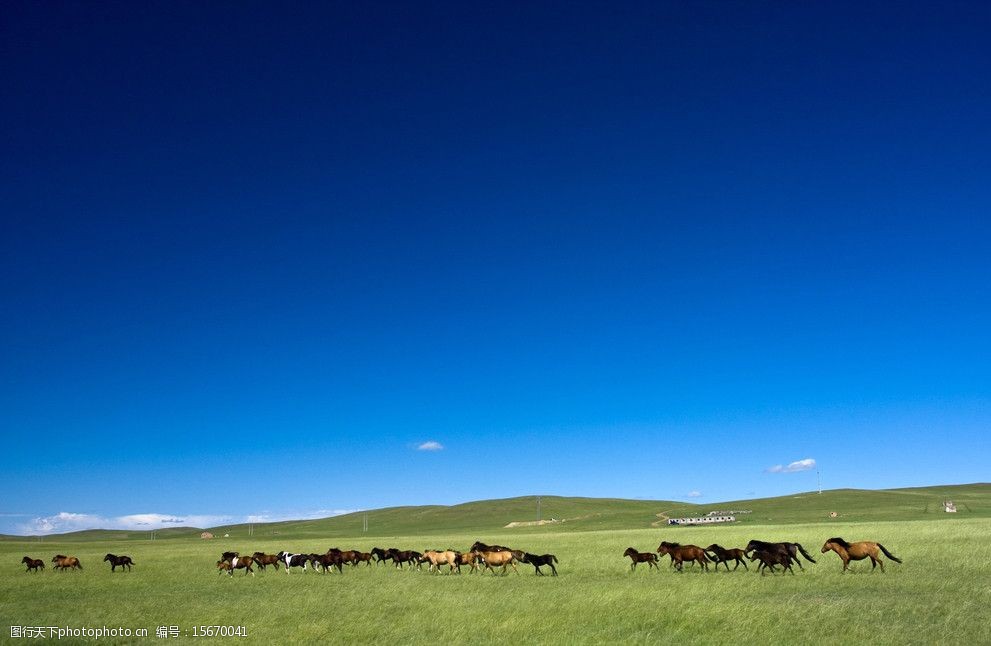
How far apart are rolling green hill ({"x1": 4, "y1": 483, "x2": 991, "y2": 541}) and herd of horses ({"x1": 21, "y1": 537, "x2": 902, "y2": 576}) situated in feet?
183

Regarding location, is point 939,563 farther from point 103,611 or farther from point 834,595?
point 103,611

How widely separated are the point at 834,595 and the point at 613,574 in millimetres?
9221

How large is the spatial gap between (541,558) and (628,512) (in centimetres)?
11690


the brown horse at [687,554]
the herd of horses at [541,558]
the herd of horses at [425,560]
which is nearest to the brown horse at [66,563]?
the herd of horses at [541,558]

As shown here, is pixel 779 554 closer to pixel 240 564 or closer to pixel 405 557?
pixel 405 557

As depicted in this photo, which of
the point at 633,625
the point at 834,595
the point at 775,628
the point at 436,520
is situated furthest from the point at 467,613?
the point at 436,520

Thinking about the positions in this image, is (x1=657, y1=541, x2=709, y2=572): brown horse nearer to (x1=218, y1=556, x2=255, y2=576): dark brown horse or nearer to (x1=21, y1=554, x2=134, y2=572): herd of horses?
(x1=218, y1=556, x2=255, y2=576): dark brown horse

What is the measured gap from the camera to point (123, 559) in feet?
116

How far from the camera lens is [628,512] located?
138 metres

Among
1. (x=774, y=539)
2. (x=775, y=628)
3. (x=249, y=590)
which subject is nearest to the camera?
(x=775, y=628)

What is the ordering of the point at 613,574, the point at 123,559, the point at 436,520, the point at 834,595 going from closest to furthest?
the point at 834,595 < the point at 613,574 < the point at 123,559 < the point at 436,520

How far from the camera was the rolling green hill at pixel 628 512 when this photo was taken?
328 feet

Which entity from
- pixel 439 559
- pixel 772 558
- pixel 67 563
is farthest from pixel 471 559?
pixel 67 563

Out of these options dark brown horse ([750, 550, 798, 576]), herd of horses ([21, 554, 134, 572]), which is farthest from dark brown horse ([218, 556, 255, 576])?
dark brown horse ([750, 550, 798, 576])
